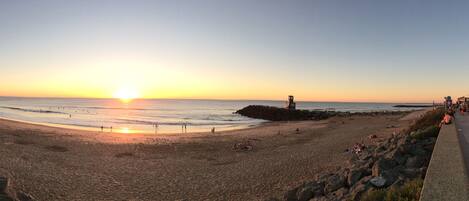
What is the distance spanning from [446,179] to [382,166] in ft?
8.44

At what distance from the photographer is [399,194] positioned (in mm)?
4879

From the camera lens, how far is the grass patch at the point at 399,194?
15.6ft

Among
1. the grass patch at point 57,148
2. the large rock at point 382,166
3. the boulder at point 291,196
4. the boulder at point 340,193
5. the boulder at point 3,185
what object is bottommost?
the grass patch at point 57,148

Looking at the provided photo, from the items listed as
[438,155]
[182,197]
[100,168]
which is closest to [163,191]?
[182,197]

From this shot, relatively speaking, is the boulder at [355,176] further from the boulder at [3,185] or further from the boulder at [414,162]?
the boulder at [3,185]

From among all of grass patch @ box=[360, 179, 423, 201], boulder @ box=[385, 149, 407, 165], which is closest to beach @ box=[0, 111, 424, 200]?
boulder @ box=[385, 149, 407, 165]

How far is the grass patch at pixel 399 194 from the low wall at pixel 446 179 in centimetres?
20

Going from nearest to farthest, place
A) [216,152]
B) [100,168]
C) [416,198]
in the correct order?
[416,198] < [100,168] < [216,152]

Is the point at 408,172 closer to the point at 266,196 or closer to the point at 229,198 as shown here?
the point at 266,196

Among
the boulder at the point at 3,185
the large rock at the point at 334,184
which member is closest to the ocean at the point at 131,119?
the boulder at the point at 3,185

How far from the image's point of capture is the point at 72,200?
9.54 metres

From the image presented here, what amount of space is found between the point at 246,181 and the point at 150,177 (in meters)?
3.74

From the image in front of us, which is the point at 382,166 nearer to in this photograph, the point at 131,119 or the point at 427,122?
the point at 427,122

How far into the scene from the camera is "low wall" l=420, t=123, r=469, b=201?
419 cm
